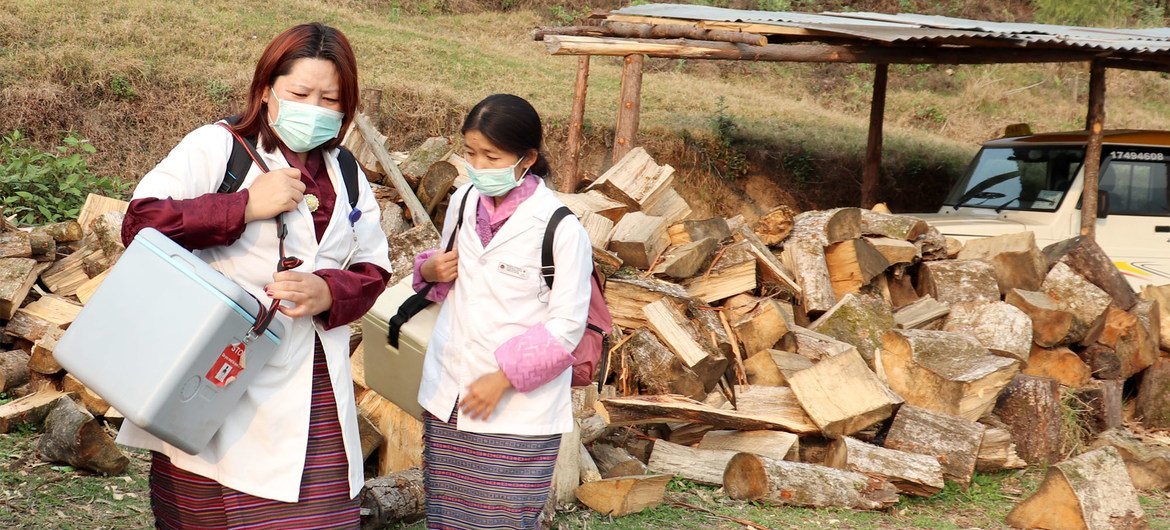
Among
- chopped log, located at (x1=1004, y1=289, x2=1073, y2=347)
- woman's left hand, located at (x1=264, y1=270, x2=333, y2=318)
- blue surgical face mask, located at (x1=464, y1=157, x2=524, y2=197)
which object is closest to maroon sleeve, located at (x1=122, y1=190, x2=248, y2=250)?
woman's left hand, located at (x1=264, y1=270, x2=333, y2=318)

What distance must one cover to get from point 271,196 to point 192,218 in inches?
6.5

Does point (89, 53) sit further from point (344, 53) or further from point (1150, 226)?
point (1150, 226)

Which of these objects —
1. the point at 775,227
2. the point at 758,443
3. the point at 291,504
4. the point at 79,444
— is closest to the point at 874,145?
the point at 775,227

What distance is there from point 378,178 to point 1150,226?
6.32 metres

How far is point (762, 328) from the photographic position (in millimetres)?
5652

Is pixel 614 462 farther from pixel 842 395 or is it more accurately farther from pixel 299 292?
pixel 299 292

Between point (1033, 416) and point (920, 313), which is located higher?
point (920, 313)

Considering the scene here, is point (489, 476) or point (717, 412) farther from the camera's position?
point (717, 412)

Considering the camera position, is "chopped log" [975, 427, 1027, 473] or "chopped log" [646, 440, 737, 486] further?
"chopped log" [975, 427, 1027, 473]

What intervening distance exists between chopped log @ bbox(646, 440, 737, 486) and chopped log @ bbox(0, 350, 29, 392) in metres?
3.06

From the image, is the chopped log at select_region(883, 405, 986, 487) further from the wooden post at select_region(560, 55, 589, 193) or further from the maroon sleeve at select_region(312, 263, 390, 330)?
the wooden post at select_region(560, 55, 589, 193)

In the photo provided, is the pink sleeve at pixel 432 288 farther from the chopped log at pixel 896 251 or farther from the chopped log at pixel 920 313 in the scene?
the chopped log at pixel 896 251

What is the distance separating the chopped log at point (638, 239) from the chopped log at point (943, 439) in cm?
169

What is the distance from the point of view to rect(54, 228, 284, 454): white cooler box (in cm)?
194
